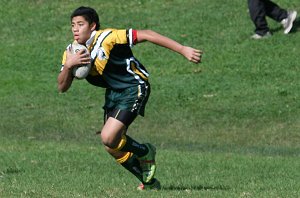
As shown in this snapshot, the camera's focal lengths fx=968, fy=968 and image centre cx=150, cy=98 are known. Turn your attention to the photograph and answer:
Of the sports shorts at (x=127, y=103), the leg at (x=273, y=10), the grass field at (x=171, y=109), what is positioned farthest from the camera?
the leg at (x=273, y=10)

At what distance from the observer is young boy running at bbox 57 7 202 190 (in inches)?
366

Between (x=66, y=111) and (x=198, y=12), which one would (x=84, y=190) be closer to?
(x=66, y=111)

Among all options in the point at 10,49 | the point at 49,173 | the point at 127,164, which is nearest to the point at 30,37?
the point at 10,49

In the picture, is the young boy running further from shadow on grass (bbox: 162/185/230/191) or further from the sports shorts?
shadow on grass (bbox: 162/185/230/191)

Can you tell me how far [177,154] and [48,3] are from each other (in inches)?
507

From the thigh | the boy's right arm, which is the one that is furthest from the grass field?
the boy's right arm

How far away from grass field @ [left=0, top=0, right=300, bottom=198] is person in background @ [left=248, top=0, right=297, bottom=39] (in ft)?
0.90

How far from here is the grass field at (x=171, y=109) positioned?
423 inches

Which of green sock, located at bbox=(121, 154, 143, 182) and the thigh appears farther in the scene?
green sock, located at bbox=(121, 154, 143, 182)

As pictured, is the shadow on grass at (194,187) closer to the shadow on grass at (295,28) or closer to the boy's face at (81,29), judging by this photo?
the boy's face at (81,29)

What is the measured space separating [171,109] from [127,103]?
8.38 metres

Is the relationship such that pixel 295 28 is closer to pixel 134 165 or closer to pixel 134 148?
pixel 134 165

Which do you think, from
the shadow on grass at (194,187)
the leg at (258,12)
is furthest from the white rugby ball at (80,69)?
the leg at (258,12)

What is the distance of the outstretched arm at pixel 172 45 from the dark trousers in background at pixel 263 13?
1197 centimetres
